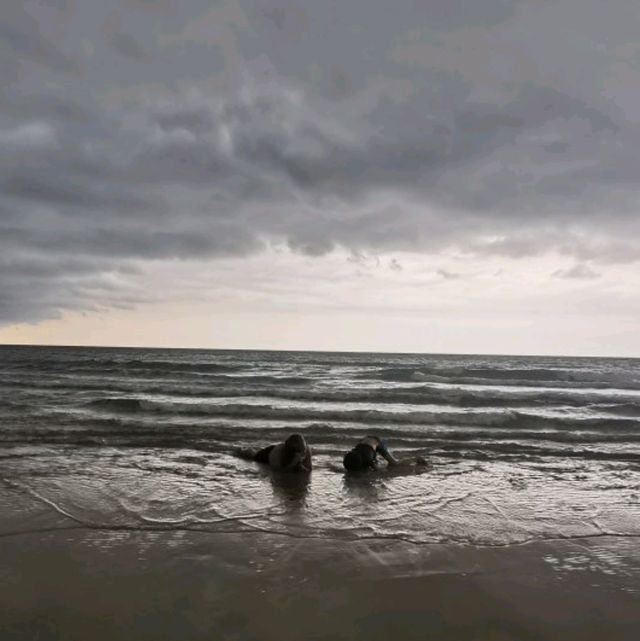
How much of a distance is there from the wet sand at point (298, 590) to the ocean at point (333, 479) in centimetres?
12

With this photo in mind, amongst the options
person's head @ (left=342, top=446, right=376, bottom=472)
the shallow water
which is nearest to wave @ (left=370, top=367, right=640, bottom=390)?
the shallow water

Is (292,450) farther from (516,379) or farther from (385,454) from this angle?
(516,379)

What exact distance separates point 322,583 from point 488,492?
4.38 meters

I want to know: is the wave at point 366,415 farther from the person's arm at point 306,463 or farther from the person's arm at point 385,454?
the person's arm at point 306,463

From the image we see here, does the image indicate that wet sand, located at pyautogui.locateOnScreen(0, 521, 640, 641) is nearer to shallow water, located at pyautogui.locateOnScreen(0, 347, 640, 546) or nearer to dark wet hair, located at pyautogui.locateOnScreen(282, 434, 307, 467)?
shallow water, located at pyautogui.locateOnScreen(0, 347, 640, 546)

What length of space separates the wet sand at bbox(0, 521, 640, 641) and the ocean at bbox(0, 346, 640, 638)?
12 centimetres

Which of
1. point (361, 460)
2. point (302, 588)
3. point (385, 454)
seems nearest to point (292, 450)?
point (361, 460)

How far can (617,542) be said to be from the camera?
5652mm

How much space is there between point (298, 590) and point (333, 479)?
460cm

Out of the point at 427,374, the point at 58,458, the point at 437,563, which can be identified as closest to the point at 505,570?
the point at 437,563

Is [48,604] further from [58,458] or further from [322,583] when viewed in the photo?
[58,458]

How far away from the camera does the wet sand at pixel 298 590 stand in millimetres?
3623

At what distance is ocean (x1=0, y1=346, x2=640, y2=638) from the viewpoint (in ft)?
18.9

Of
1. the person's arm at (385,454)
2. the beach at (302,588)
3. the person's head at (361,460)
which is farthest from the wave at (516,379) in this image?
the beach at (302,588)
